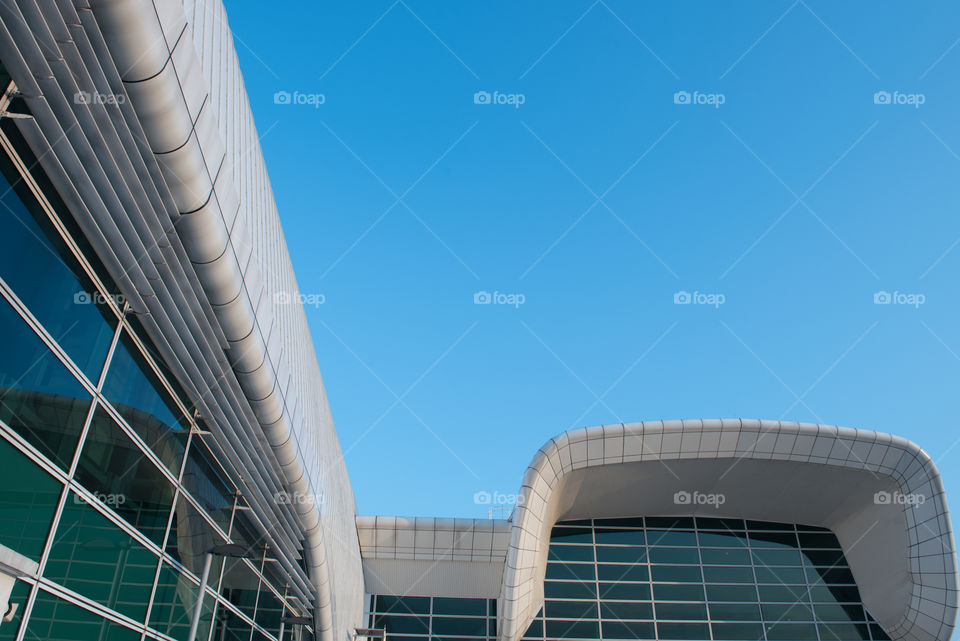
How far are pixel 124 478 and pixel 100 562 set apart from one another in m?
0.94

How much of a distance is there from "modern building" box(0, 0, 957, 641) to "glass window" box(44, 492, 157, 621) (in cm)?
3

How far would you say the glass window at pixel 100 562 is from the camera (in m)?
6.86

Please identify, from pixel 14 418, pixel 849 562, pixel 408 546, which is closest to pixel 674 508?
pixel 849 562

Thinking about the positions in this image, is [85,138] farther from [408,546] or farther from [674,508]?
[674,508]

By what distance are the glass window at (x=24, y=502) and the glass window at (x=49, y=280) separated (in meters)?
1.16

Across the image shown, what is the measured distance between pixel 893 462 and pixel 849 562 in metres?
4.76

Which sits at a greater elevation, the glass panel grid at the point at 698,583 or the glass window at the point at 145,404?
the glass panel grid at the point at 698,583

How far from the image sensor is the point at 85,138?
5.87 metres

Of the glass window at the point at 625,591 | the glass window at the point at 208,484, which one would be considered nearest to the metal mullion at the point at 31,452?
the glass window at the point at 208,484

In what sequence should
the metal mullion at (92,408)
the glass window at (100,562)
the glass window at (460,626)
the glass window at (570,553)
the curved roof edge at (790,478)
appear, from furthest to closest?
the glass window at (570,553) → the glass window at (460,626) → the curved roof edge at (790,478) → the metal mullion at (92,408) → the glass window at (100,562)

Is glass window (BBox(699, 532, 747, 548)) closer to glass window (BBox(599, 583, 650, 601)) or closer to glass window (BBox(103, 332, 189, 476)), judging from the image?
glass window (BBox(599, 583, 650, 601))

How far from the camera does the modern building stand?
5.74m

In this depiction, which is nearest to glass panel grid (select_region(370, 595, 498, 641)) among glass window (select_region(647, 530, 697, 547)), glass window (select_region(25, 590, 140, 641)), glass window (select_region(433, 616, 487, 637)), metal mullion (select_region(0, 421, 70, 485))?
glass window (select_region(433, 616, 487, 637))

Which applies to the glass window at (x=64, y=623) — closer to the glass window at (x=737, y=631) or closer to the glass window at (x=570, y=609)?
the glass window at (x=570, y=609)
